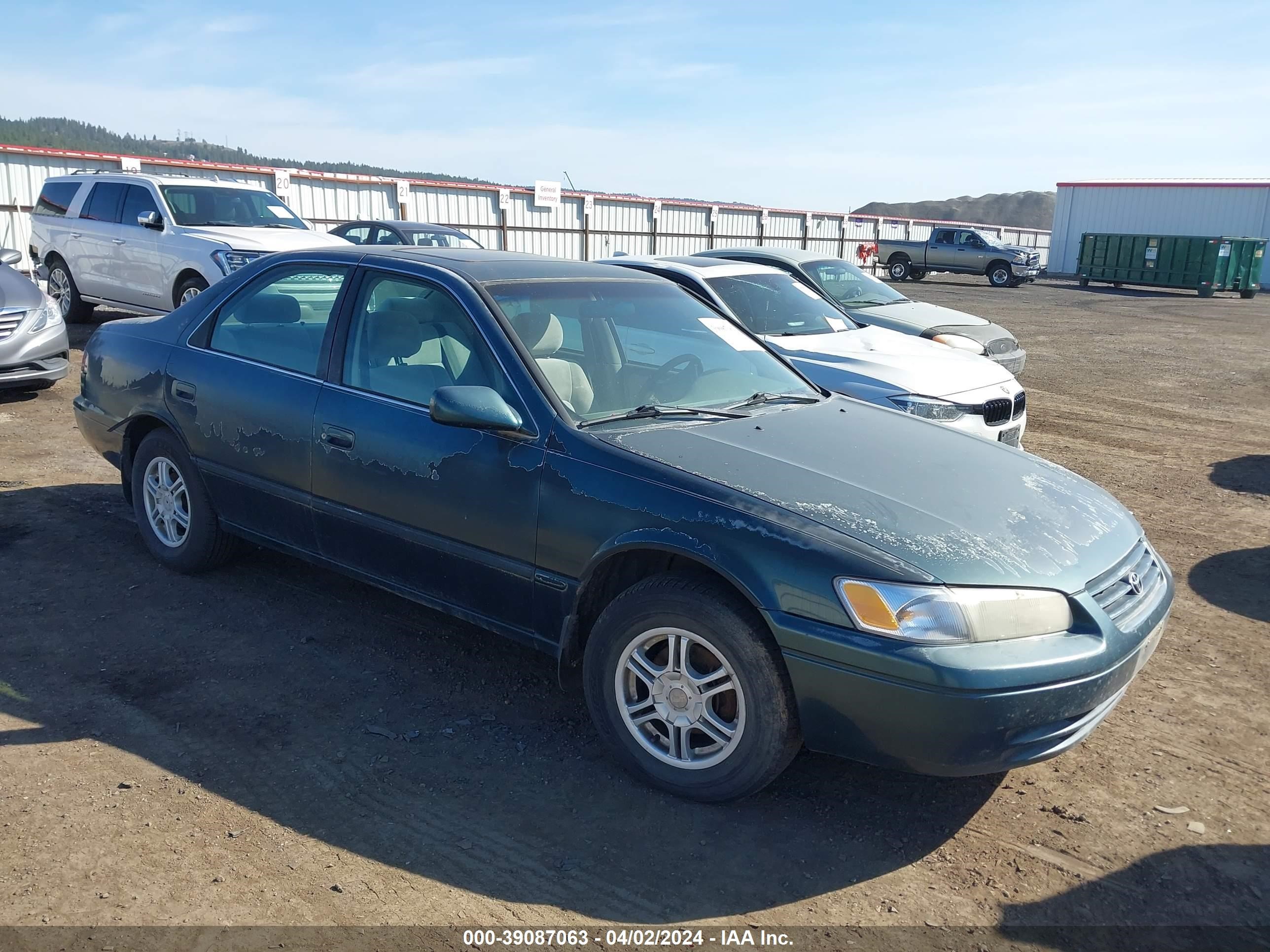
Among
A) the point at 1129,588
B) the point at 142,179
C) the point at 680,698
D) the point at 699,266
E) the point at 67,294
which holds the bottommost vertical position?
the point at 680,698

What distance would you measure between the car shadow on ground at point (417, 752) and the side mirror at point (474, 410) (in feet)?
3.74

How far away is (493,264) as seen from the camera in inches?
168

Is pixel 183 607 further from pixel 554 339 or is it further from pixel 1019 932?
pixel 1019 932

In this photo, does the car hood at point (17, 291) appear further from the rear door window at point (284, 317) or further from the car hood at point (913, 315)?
the car hood at point (913, 315)

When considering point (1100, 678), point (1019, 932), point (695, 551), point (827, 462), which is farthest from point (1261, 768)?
point (695, 551)

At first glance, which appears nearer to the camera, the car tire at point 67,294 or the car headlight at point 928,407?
the car headlight at point 928,407

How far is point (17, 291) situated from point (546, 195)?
1764cm

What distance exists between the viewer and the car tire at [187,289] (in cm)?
1125

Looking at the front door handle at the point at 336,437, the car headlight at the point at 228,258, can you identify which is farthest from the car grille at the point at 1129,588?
the car headlight at the point at 228,258

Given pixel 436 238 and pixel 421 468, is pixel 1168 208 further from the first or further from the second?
pixel 421 468

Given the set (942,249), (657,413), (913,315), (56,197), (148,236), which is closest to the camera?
(657,413)

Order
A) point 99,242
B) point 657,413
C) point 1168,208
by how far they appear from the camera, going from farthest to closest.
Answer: point 1168,208
point 99,242
point 657,413

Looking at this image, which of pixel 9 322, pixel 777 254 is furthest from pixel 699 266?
pixel 9 322

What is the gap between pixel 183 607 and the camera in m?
4.68
